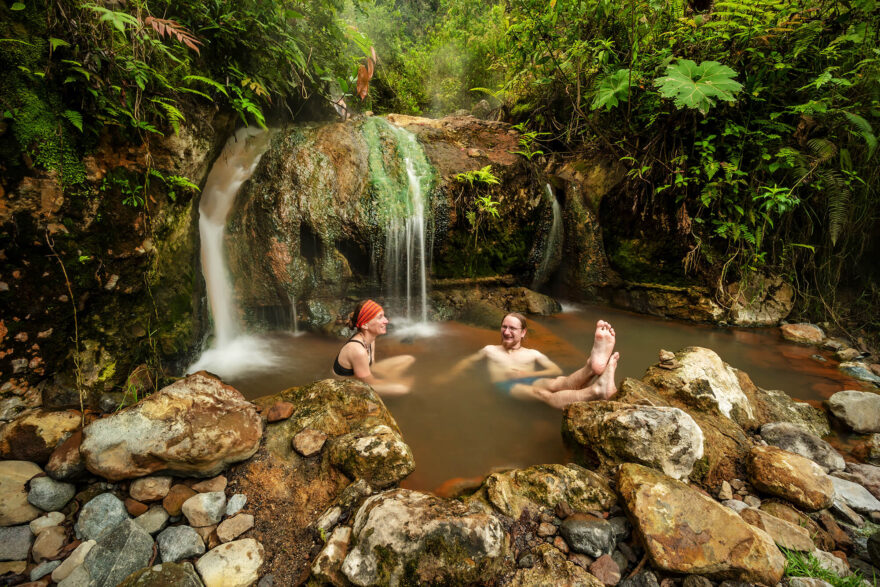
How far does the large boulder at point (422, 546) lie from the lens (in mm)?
1418

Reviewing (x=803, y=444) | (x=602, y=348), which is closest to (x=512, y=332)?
(x=602, y=348)

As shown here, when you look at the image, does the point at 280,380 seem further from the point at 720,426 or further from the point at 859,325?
the point at 859,325

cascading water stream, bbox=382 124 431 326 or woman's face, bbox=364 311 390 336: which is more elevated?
cascading water stream, bbox=382 124 431 326

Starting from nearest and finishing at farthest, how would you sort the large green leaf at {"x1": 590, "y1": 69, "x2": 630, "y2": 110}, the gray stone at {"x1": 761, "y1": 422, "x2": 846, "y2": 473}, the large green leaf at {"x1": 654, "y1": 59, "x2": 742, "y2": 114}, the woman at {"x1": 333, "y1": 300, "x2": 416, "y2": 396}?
the gray stone at {"x1": 761, "y1": 422, "x2": 846, "y2": 473} < the woman at {"x1": 333, "y1": 300, "x2": 416, "y2": 396} < the large green leaf at {"x1": 654, "y1": 59, "x2": 742, "y2": 114} < the large green leaf at {"x1": 590, "y1": 69, "x2": 630, "y2": 110}

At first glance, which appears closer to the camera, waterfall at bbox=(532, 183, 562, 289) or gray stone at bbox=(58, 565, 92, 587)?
gray stone at bbox=(58, 565, 92, 587)

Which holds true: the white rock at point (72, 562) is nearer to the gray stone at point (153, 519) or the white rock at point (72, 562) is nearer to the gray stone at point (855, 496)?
the gray stone at point (153, 519)

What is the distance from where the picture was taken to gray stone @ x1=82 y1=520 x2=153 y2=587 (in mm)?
1474

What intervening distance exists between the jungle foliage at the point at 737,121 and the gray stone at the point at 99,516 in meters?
6.69

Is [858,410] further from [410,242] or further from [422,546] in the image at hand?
[410,242]

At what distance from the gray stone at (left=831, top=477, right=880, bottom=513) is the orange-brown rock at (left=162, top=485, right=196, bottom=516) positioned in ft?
12.5

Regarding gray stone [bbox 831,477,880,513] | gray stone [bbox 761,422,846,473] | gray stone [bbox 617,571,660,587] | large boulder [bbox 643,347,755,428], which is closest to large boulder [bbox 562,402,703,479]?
gray stone [bbox 617,571,660,587]

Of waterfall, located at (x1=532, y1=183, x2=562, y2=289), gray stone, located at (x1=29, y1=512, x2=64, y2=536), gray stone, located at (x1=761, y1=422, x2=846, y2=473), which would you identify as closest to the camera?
gray stone, located at (x1=29, y1=512, x2=64, y2=536)

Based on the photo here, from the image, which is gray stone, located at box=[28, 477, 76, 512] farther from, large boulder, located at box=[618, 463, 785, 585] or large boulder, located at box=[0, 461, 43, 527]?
large boulder, located at box=[618, 463, 785, 585]

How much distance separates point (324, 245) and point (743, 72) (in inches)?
278
